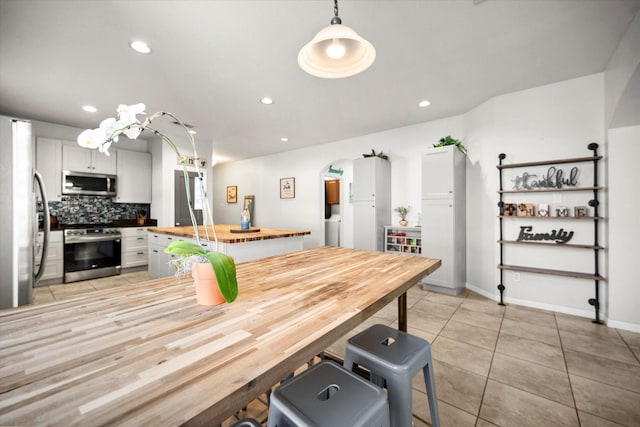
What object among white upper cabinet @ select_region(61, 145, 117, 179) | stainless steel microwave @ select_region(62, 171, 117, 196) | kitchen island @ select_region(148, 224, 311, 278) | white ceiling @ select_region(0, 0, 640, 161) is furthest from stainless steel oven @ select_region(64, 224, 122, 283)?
white ceiling @ select_region(0, 0, 640, 161)

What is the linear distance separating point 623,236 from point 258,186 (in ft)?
22.1

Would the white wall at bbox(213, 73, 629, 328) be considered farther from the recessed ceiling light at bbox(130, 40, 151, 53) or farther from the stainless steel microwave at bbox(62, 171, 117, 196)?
the stainless steel microwave at bbox(62, 171, 117, 196)

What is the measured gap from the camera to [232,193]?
313 inches

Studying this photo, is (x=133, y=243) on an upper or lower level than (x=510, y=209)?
lower

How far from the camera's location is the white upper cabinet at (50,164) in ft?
14.0

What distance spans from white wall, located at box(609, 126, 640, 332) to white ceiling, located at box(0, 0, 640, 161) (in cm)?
90

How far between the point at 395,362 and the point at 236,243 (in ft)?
7.34

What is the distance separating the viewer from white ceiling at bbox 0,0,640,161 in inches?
77.5

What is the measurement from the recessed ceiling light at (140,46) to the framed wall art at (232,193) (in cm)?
555

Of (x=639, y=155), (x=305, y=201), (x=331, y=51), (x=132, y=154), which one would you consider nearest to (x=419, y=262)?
(x=331, y=51)

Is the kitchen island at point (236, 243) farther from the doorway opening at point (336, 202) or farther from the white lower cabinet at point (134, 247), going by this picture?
the doorway opening at point (336, 202)

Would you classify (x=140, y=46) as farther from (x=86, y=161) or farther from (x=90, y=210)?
(x=90, y=210)

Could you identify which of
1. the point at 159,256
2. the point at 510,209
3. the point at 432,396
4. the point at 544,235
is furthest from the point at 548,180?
the point at 159,256

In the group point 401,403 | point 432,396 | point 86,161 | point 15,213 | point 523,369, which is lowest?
point 523,369
